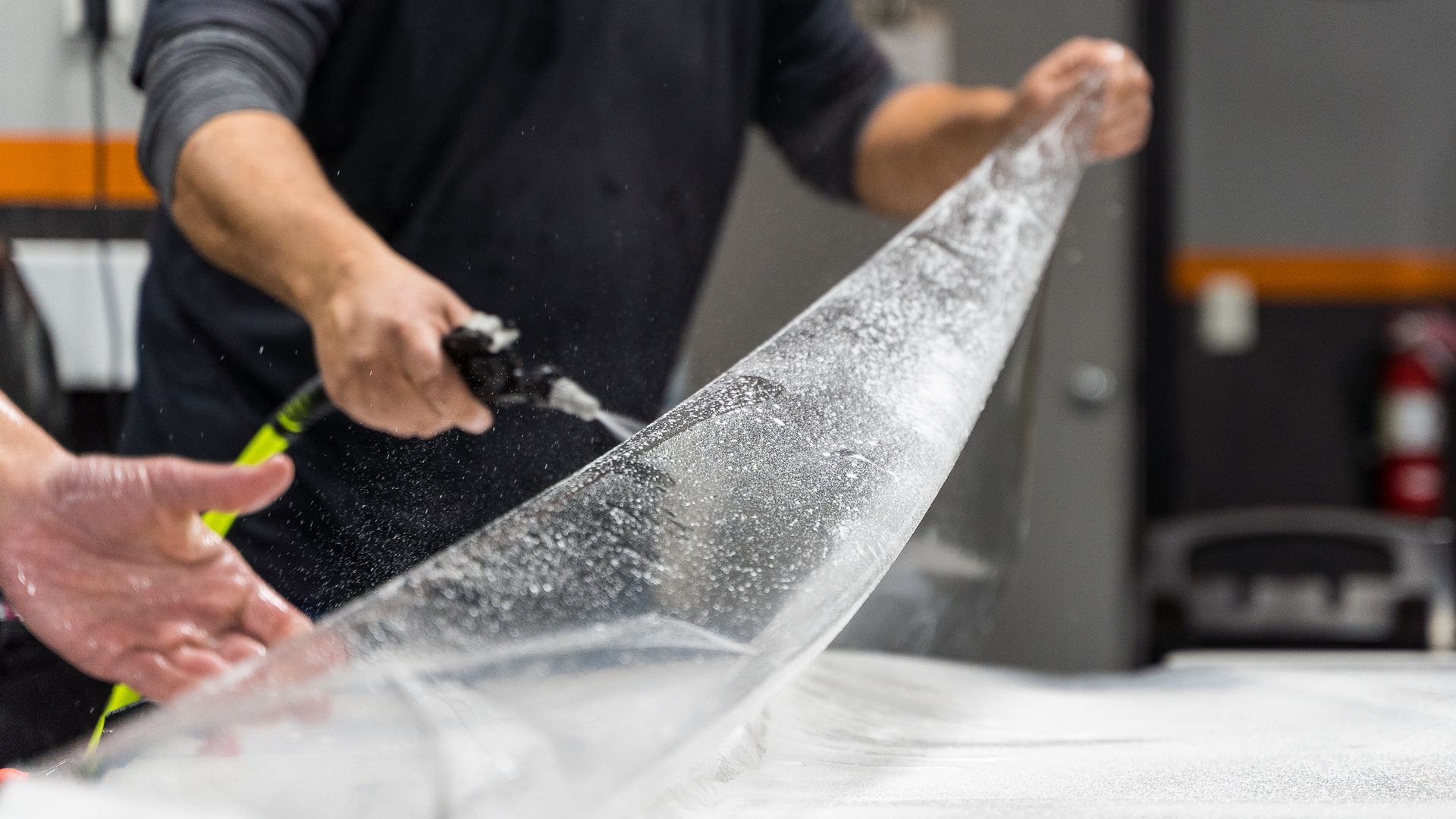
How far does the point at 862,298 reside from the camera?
0.58 m

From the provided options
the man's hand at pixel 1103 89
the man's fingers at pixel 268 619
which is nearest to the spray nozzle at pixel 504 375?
the man's fingers at pixel 268 619

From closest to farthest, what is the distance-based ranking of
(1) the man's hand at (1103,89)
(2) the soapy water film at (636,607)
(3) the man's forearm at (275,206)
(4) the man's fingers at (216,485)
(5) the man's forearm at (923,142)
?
(2) the soapy water film at (636,607) < (4) the man's fingers at (216,485) < (3) the man's forearm at (275,206) < (5) the man's forearm at (923,142) < (1) the man's hand at (1103,89)

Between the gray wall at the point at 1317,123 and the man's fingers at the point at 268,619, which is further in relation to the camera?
the gray wall at the point at 1317,123

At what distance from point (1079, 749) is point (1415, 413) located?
217 centimetres

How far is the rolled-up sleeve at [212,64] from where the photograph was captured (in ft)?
1.89

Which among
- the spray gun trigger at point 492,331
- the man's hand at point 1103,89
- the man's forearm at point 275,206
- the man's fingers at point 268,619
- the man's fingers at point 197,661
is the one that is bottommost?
the man's fingers at point 197,661

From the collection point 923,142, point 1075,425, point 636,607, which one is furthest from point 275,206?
point 1075,425

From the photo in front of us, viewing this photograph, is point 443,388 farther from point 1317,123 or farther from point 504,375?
point 1317,123

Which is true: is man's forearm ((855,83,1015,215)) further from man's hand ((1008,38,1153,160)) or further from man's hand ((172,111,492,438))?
man's hand ((172,111,492,438))

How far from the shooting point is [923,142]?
2.60ft

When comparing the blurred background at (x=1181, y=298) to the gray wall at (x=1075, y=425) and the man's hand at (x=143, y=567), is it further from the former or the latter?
the man's hand at (x=143, y=567)

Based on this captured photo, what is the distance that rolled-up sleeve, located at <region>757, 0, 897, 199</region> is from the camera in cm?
73

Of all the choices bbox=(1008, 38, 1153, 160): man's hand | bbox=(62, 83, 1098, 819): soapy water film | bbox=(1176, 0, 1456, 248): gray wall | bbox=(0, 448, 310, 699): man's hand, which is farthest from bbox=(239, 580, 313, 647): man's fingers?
bbox=(1176, 0, 1456, 248): gray wall

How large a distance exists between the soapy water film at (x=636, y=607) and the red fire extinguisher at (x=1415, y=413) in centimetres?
211
